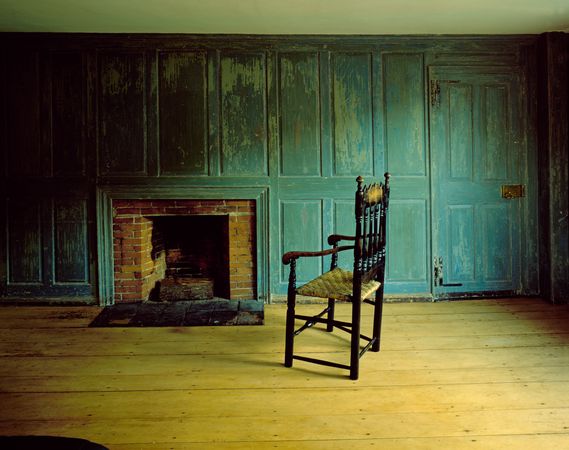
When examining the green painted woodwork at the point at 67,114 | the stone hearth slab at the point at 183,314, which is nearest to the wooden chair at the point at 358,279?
the stone hearth slab at the point at 183,314

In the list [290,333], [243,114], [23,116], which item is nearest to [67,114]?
[23,116]

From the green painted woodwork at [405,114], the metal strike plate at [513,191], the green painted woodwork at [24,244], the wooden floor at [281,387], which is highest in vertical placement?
the green painted woodwork at [405,114]

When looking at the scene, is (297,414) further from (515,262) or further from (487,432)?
(515,262)

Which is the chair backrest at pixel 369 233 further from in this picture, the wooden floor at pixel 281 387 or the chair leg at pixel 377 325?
the wooden floor at pixel 281 387

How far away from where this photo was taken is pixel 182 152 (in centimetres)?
472

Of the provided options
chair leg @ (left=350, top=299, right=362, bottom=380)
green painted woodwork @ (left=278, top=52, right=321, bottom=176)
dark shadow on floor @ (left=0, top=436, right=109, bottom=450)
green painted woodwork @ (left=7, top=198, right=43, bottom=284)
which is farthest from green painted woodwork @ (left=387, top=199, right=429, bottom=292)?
dark shadow on floor @ (left=0, top=436, right=109, bottom=450)

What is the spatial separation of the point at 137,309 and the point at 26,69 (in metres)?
2.36

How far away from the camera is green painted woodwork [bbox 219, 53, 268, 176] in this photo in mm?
4711

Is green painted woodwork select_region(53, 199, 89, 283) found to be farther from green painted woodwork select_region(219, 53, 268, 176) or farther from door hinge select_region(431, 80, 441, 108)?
door hinge select_region(431, 80, 441, 108)

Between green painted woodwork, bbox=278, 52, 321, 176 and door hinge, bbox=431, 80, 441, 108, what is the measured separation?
3.43 ft

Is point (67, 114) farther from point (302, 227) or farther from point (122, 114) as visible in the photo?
point (302, 227)

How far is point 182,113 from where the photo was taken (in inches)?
186

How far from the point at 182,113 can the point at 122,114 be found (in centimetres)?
54

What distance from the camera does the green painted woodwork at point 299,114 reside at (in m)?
4.73
